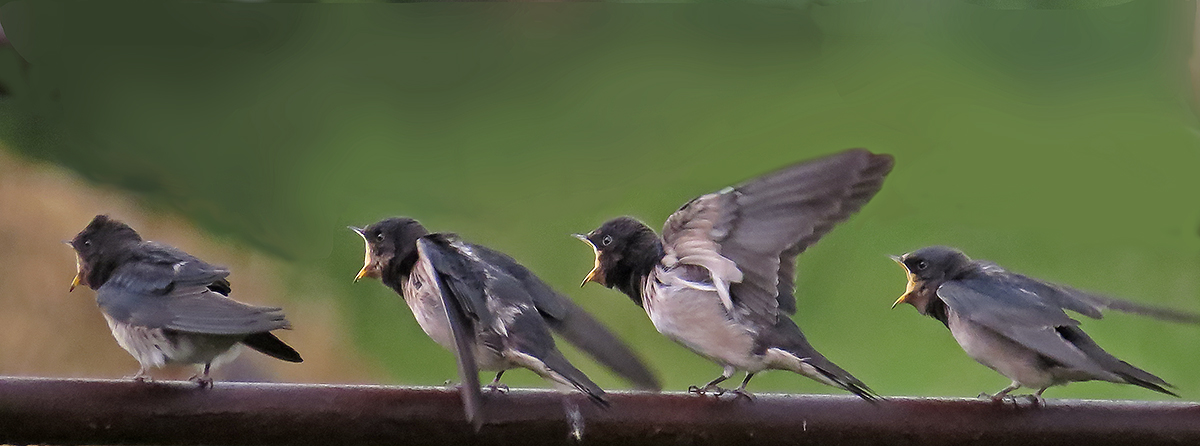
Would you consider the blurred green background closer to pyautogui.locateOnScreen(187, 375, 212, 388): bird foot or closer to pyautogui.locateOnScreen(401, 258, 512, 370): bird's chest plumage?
pyautogui.locateOnScreen(401, 258, 512, 370): bird's chest plumage

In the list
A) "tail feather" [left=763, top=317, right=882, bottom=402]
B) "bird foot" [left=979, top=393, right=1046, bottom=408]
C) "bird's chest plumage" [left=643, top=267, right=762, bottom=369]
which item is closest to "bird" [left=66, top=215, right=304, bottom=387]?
"bird's chest plumage" [left=643, top=267, right=762, bottom=369]

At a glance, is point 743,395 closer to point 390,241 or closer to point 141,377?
point 390,241

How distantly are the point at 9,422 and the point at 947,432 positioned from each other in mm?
733

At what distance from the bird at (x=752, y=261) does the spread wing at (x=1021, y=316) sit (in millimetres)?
158

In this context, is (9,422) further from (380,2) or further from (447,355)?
(380,2)

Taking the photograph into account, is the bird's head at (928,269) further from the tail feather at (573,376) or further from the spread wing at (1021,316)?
the tail feather at (573,376)

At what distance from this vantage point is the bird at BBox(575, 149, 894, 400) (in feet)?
3.31

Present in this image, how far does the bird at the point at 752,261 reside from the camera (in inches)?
39.7

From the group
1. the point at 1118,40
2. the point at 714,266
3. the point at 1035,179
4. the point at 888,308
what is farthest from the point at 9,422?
the point at 1118,40

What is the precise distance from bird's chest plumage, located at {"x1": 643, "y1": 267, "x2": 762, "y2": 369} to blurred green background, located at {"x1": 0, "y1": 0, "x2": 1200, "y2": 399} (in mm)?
846

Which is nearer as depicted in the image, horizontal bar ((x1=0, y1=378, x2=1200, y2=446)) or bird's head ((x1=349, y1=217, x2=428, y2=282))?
horizontal bar ((x1=0, y1=378, x2=1200, y2=446))

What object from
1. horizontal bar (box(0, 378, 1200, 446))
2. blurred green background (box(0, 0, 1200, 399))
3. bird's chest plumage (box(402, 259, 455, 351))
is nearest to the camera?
horizontal bar (box(0, 378, 1200, 446))

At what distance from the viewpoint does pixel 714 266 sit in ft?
3.38

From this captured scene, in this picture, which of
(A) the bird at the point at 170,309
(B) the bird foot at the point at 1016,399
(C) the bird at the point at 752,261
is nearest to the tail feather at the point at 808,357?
(C) the bird at the point at 752,261
